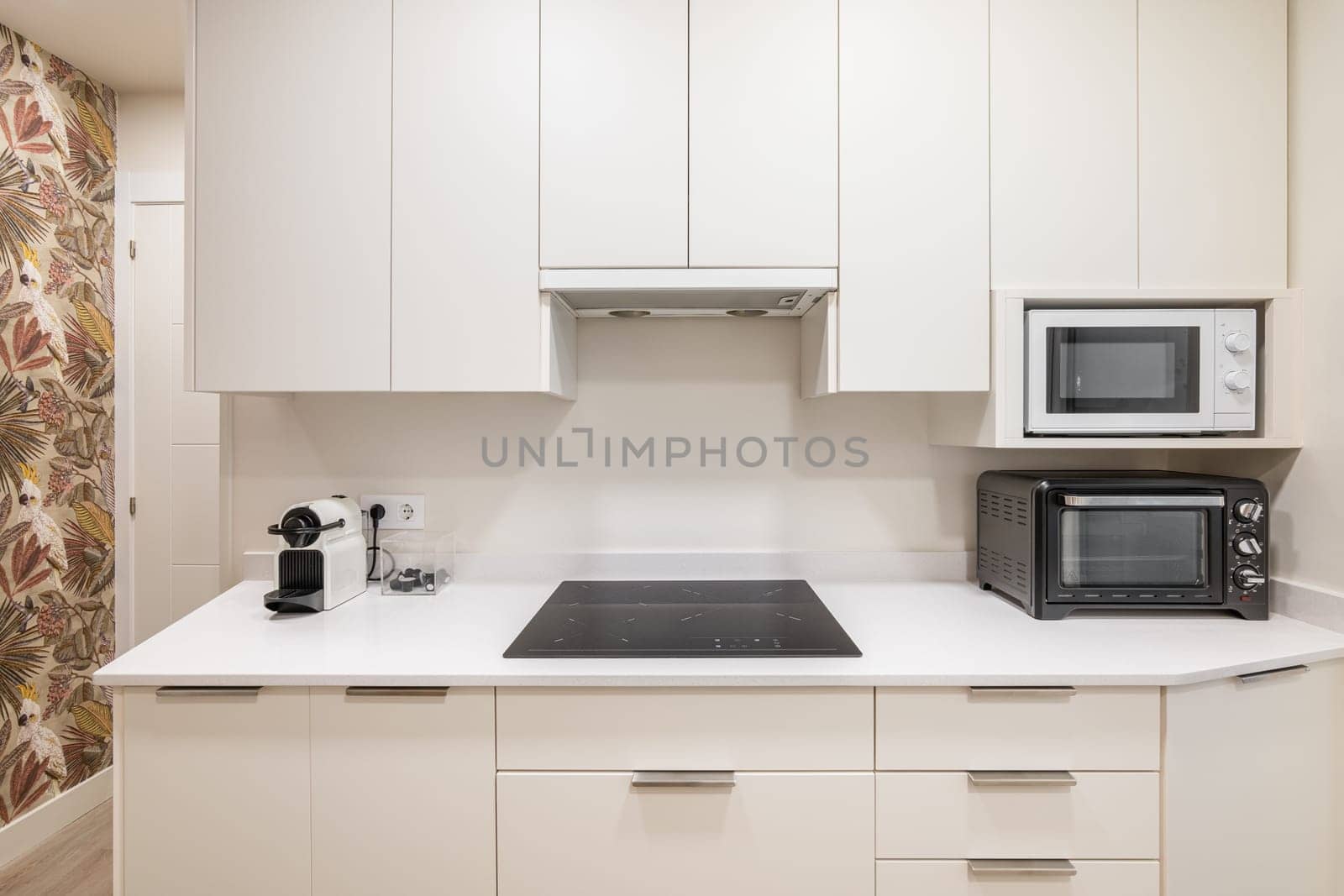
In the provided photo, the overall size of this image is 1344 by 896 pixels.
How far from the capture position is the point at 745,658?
1.27m

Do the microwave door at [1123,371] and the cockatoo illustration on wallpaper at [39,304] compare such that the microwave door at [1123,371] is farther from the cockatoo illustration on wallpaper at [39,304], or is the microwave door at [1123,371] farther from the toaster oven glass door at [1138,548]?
the cockatoo illustration on wallpaper at [39,304]

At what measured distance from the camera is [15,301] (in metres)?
2.08

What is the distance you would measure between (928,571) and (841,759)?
82 cm

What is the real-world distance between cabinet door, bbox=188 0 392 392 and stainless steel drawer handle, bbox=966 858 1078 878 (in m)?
1.63

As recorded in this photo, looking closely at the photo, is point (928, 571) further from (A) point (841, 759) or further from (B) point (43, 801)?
(B) point (43, 801)

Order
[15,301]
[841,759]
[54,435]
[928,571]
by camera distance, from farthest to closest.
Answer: [54,435]
[15,301]
[928,571]
[841,759]

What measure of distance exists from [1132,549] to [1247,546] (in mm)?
246

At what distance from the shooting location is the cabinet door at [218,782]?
1.23 meters

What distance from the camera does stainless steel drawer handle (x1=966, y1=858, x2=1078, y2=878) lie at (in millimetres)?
1210

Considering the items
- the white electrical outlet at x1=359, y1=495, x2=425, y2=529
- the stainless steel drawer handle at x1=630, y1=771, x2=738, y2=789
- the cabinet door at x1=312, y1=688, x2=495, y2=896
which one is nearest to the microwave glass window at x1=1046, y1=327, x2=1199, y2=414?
the stainless steel drawer handle at x1=630, y1=771, x2=738, y2=789

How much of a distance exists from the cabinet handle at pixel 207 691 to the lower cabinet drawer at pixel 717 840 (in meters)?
0.58

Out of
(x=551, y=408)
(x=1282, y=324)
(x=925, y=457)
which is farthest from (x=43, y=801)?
(x=1282, y=324)

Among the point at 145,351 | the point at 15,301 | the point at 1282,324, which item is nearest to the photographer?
the point at 1282,324

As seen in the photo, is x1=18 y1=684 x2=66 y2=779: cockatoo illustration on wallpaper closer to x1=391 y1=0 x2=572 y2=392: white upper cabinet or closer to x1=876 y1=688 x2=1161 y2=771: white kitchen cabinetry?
x1=391 y1=0 x2=572 y2=392: white upper cabinet
